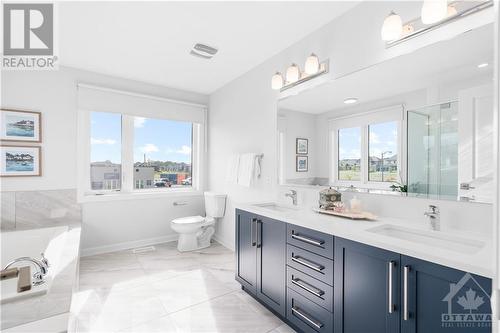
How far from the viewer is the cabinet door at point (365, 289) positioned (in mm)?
1188

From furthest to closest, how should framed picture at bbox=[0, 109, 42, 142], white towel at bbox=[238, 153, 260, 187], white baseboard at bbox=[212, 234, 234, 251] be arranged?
white baseboard at bbox=[212, 234, 234, 251], white towel at bbox=[238, 153, 260, 187], framed picture at bbox=[0, 109, 42, 142]

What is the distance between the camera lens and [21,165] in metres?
2.80

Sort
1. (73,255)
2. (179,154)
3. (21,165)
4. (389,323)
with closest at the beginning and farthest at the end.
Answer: (389,323)
(73,255)
(21,165)
(179,154)

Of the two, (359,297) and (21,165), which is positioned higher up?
(21,165)

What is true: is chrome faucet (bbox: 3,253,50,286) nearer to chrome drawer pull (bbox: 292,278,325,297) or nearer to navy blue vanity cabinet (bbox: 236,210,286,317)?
navy blue vanity cabinet (bbox: 236,210,286,317)

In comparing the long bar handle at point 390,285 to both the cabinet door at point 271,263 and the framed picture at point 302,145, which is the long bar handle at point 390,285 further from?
the framed picture at point 302,145

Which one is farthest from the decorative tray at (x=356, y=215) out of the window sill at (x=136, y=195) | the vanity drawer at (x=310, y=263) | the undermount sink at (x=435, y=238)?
the window sill at (x=136, y=195)

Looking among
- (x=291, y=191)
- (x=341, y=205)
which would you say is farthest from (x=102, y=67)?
(x=341, y=205)

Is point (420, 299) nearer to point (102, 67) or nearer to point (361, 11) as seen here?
point (361, 11)

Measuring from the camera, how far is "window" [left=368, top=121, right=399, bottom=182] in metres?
1.72

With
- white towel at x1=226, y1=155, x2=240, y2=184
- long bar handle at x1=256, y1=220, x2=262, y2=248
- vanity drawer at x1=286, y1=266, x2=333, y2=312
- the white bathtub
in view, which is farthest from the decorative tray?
the white bathtub

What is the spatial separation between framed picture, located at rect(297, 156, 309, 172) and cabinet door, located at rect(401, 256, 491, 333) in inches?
50.6

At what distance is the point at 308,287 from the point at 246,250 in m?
0.78

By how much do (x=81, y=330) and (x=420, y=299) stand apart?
2.22 m
